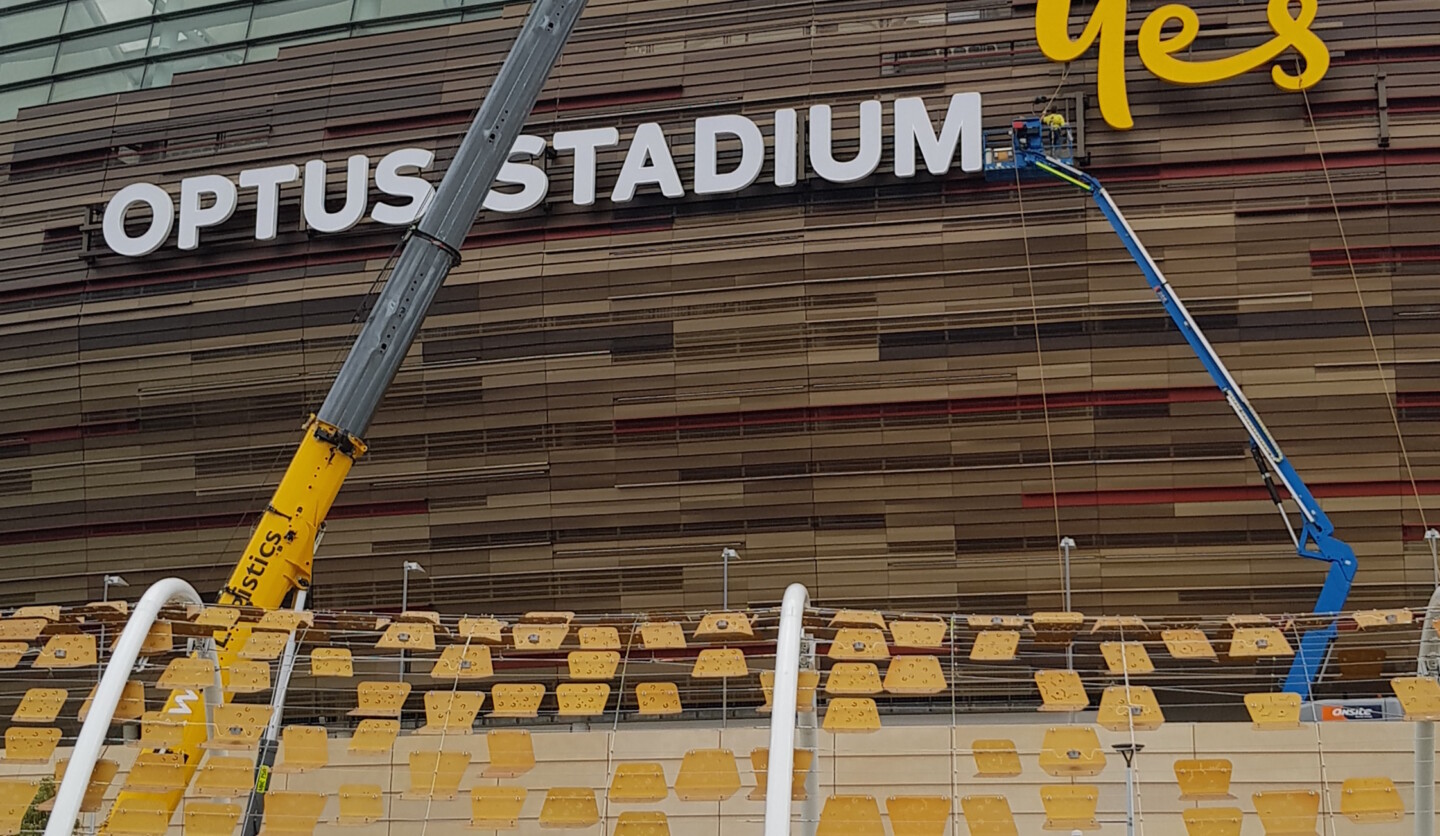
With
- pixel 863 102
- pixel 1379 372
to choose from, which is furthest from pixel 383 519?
pixel 1379 372

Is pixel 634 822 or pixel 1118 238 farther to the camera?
pixel 1118 238

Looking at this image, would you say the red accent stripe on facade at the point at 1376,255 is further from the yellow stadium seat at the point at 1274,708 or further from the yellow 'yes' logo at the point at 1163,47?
the yellow stadium seat at the point at 1274,708

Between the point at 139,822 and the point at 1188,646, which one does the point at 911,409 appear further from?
the point at 139,822

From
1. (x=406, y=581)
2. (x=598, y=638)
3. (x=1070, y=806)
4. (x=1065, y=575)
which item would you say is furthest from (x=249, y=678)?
(x=1065, y=575)

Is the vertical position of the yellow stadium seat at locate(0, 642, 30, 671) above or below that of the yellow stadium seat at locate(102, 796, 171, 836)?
above

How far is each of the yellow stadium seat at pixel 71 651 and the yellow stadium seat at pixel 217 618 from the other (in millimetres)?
1425

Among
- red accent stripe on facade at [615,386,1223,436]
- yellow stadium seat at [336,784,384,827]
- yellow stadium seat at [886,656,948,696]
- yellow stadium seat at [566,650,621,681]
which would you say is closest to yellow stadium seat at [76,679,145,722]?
yellow stadium seat at [336,784,384,827]

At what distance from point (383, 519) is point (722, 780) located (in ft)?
40.4

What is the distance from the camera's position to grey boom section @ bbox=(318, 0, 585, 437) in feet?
54.2

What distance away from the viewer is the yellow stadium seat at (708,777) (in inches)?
505

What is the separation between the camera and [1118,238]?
2205 centimetres

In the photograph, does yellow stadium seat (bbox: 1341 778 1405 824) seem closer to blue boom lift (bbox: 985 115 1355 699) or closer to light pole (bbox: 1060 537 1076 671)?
blue boom lift (bbox: 985 115 1355 699)

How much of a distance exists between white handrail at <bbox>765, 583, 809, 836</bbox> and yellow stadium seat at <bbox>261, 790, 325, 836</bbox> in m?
5.03

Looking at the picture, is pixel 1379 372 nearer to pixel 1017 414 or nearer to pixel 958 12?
pixel 1017 414
